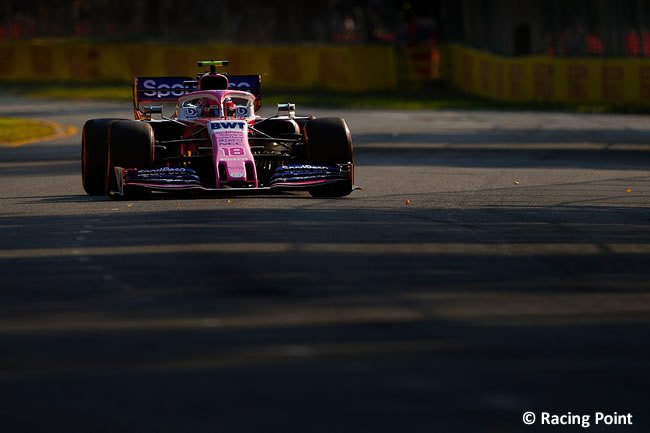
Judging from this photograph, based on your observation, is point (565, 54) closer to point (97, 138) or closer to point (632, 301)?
point (97, 138)

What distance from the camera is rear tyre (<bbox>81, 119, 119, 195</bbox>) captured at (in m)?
15.3


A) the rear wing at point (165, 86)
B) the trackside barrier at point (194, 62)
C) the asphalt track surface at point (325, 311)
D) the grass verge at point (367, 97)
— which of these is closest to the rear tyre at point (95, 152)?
the asphalt track surface at point (325, 311)

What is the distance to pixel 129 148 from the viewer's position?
583 inches

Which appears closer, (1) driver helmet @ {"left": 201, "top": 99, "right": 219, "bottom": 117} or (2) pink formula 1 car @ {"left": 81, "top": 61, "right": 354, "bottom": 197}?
(2) pink formula 1 car @ {"left": 81, "top": 61, "right": 354, "bottom": 197}

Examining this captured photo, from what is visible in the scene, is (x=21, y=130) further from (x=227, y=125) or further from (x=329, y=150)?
(x=329, y=150)

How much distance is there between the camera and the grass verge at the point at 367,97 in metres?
35.7

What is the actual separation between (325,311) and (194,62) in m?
39.5

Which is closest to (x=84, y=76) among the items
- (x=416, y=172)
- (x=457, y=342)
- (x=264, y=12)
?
(x=264, y=12)

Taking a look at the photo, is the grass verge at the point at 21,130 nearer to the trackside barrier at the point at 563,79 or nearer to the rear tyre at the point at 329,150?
the rear tyre at the point at 329,150

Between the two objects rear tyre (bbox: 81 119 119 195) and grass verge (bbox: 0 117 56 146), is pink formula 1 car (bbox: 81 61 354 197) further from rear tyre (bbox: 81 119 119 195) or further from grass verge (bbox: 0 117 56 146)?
grass verge (bbox: 0 117 56 146)

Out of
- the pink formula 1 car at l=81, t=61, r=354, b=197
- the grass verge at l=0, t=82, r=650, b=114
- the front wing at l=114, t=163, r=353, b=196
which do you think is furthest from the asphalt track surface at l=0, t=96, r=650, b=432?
the grass verge at l=0, t=82, r=650, b=114

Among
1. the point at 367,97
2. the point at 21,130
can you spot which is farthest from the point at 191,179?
the point at 367,97

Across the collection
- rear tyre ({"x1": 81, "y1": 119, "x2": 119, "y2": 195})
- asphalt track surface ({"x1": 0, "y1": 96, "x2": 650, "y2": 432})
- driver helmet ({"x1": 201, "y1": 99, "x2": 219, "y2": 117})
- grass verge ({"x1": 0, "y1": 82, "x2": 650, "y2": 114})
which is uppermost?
driver helmet ({"x1": 201, "y1": 99, "x2": 219, "y2": 117})

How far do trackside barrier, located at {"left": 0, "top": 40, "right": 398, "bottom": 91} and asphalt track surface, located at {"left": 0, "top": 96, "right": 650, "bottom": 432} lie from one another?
28.4 meters
